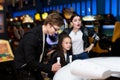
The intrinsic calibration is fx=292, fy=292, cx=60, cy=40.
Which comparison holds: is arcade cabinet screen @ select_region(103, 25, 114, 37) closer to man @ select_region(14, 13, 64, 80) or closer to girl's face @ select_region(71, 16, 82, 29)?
girl's face @ select_region(71, 16, 82, 29)

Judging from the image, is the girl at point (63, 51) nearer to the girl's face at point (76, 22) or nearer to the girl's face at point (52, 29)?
the girl's face at point (52, 29)

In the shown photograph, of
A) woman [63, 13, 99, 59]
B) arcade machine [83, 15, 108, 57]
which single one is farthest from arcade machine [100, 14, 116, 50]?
woman [63, 13, 99, 59]

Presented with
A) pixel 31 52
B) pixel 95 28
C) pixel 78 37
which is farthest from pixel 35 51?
pixel 95 28

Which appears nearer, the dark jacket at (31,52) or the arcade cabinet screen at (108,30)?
the dark jacket at (31,52)

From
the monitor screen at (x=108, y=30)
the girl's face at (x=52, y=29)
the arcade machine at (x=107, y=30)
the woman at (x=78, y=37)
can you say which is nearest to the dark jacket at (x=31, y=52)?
the girl's face at (x=52, y=29)

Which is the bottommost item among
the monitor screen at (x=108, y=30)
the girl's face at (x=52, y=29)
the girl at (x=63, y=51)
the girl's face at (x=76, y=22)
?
the monitor screen at (x=108, y=30)

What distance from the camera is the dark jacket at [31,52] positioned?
9.53ft

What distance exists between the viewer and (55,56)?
3.45 m

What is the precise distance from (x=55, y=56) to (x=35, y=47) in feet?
1.68

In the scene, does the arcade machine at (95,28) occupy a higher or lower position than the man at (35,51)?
lower

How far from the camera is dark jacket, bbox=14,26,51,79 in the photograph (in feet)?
9.53

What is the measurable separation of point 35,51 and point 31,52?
101 millimetres

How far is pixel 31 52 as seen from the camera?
2914mm

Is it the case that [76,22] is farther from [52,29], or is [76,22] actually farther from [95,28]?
[95,28]
